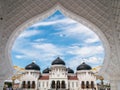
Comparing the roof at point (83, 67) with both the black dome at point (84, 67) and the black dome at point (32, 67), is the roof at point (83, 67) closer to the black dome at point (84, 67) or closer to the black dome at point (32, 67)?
the black dome at point (84, 67)

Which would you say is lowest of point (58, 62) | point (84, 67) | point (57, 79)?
point (57, 79)

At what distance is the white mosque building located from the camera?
31.3 metres

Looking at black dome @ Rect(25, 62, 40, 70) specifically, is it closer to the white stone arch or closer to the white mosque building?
the white mosque building

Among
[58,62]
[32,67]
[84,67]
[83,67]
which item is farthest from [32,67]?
[84,67]

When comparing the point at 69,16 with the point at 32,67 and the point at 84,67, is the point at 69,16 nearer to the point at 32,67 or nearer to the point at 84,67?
the point at 32,67

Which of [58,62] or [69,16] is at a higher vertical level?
[69,16]

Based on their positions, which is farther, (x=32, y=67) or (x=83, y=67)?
(x=83, y=67)

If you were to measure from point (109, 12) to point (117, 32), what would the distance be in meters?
0.86

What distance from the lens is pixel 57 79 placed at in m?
31.9

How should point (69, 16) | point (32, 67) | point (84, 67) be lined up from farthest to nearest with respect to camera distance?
point (84, 67) < point (32, 67) < point (69, 16)

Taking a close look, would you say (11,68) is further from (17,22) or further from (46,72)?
(46,72)

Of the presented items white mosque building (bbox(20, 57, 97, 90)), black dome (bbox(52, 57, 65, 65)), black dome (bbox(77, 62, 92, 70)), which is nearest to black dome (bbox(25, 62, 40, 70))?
white mosque building (bbox(20, 57, 97, 90))

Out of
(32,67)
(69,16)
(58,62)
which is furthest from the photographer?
(32,67)

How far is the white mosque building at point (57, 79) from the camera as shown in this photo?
31.3 metres
